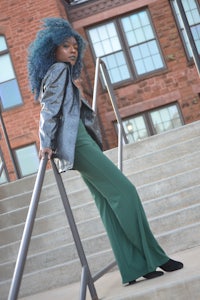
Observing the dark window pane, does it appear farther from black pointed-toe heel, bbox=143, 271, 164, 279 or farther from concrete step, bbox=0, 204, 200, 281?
black pointed-toe heel, bbox=143, 271, 164, 279

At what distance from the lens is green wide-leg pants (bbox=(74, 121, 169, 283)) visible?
2713mm

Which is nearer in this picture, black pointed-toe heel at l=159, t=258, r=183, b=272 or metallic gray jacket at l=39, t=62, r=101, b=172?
metallic gray jacket at l=39, t=62, r=101, b=172

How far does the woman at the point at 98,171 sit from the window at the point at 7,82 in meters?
10.2

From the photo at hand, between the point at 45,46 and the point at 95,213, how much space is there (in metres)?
2.11

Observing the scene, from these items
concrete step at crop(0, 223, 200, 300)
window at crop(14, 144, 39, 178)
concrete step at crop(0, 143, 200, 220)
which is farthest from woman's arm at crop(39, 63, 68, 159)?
window at crop(14, 144, 39, 178)

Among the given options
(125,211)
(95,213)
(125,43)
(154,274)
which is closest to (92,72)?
(125,43)

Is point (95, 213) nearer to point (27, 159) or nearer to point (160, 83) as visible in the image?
point (27, 159)

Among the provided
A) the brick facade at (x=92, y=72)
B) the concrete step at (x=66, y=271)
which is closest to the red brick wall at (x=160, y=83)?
the brick facade at (x=92, y=72)

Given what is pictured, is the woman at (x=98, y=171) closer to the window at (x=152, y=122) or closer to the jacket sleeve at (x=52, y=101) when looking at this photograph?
the jacket sleeve at (x=52, y=101)

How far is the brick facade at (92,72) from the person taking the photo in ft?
40.8

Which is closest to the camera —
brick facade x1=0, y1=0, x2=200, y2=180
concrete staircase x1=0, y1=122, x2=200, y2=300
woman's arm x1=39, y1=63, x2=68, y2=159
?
woman's arm x1=39, y1=63, x2=68, y2=159

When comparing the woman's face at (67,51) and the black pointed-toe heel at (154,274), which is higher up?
the woman's face at (67,51)

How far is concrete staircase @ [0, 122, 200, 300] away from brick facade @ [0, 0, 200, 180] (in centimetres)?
708

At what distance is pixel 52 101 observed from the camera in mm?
2666
